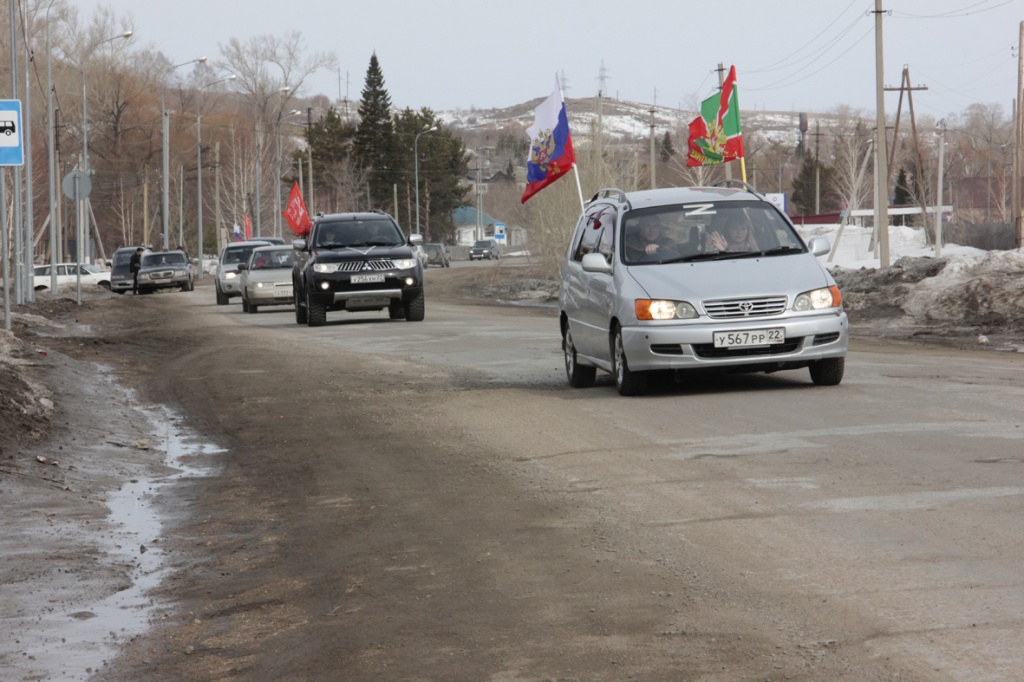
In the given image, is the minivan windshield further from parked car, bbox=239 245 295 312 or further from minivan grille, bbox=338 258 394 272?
parked car, bbox=239 245 295 312

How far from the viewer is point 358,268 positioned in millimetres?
25938

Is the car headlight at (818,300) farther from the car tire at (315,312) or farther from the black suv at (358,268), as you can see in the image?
the car tire at (315,312)

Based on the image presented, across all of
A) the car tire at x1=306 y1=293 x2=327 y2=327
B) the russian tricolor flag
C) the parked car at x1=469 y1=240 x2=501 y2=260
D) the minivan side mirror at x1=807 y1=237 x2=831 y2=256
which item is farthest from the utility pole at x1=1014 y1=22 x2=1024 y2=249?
the parked car at x1=469 y1=240 x2=501 y2=260

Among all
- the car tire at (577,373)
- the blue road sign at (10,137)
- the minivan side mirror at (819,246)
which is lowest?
the car tire at (577,373)

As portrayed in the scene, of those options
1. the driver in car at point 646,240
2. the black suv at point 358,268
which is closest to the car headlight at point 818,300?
the driver in car at point 646,240

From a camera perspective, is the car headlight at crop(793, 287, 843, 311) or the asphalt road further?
the car headlight at crop(793, 287, 843, 311)

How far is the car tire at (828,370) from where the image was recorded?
1224 cm

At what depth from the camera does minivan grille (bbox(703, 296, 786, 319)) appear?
38.8 feet

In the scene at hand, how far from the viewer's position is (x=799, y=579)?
556 centimetres

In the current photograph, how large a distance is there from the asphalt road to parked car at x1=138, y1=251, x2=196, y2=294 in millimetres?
43772

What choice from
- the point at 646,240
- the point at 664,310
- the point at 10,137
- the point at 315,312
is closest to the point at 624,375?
the point at 664,310

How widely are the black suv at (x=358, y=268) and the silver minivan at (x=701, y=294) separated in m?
12.5

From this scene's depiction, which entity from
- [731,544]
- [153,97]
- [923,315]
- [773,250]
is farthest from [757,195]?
[153,97]

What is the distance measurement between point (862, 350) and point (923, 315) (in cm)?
761
